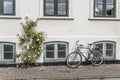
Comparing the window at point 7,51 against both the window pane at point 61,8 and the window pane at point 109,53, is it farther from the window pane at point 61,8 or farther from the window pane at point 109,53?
the window pane at point 109,53

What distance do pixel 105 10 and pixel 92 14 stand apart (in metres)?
0.60

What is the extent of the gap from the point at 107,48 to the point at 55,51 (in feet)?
7.25

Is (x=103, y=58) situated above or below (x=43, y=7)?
below

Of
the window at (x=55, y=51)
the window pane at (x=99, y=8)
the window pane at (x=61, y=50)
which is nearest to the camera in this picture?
the window at (x=55, y=51)

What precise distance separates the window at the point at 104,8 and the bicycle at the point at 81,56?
4.59 ft

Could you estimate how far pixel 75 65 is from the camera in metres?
13.2

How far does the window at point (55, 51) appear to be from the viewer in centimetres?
1335

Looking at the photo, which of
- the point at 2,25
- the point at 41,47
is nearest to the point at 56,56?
the point at 41,47

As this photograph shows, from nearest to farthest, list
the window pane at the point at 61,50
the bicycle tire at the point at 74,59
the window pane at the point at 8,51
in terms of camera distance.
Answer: the window pane at the point at 8,51
the bicycle tire at the point at 74,59
the window pane at the point at 61,50

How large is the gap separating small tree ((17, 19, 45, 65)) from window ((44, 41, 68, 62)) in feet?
1.12

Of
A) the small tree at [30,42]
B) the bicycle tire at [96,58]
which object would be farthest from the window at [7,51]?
the bicycle tire at [96,58]

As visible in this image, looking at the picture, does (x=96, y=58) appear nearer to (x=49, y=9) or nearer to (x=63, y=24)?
(x=63, y=24)

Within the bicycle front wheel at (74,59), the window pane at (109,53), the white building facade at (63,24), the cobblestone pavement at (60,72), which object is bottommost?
the cobblestone pavement at (60,72)

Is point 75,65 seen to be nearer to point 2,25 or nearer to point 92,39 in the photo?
point 92,39
